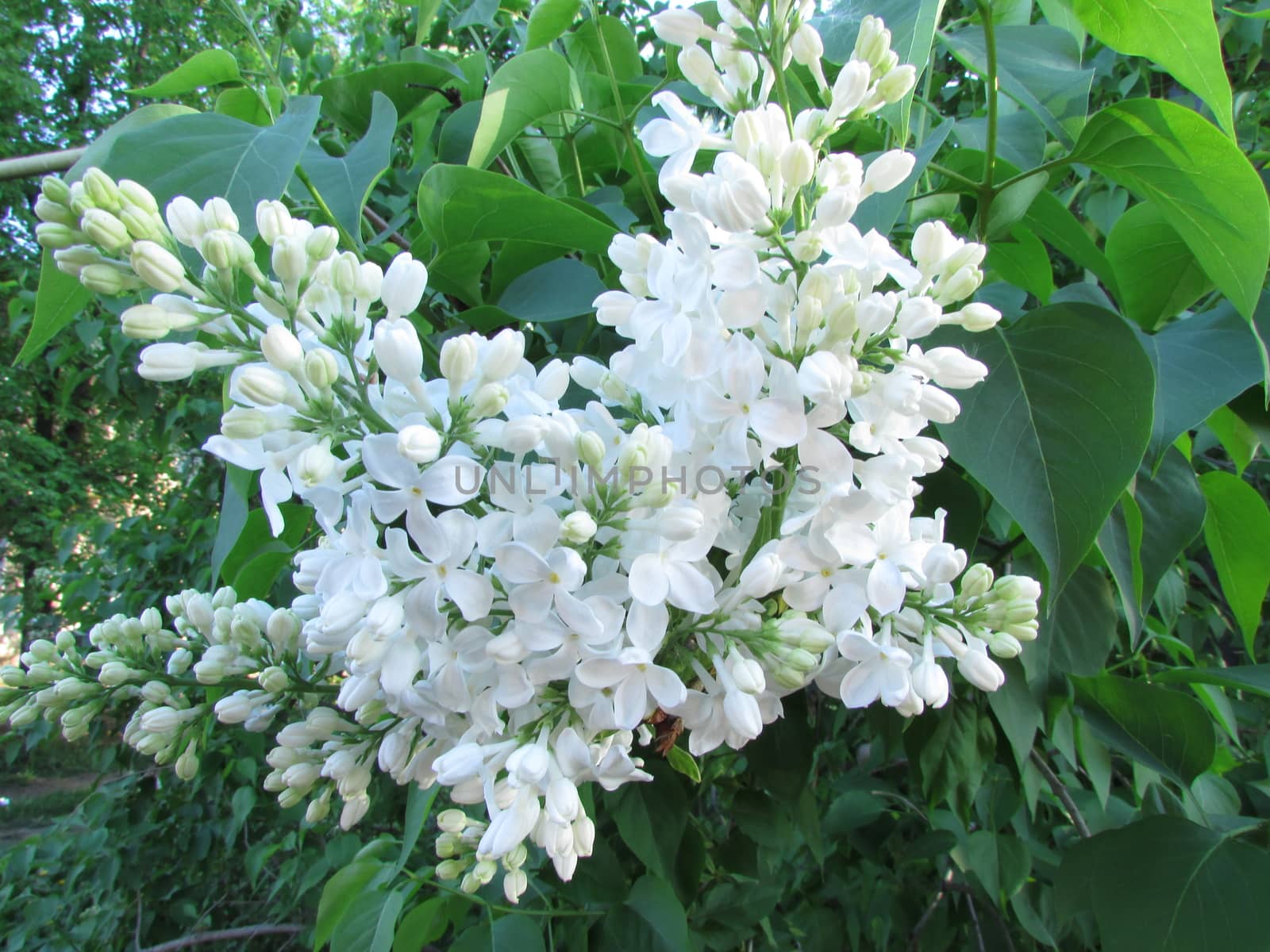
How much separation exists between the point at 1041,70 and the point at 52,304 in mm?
801

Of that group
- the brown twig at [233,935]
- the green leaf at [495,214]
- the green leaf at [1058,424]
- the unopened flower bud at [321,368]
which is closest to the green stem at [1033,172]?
the green leaf at [1058,424]

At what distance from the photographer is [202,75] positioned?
2.58 ft

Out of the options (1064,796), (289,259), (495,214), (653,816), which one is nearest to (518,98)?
(495,214)

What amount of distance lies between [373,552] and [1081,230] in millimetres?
661

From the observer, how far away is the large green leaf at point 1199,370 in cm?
60

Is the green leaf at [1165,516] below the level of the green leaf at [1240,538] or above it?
above

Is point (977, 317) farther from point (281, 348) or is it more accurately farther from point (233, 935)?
point (233, 935)

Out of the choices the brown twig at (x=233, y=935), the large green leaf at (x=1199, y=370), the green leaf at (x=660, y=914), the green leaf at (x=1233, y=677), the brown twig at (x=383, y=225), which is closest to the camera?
the large green leaf at (x=1199, y=370)

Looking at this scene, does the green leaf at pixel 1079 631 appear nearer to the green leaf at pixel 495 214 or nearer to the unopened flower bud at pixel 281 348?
the green leaf at pixel 495 214

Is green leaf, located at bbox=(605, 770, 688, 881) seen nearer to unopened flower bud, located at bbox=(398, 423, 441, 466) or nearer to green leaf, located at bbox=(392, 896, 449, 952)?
green leaf, located at bbox=(392, 896, 449, 952)

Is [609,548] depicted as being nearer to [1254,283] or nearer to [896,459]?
[896,459]

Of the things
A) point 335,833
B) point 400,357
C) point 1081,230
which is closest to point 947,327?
point 1081,230

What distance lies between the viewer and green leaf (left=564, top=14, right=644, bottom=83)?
2.88 feet

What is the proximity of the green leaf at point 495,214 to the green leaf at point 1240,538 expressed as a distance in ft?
2.16
